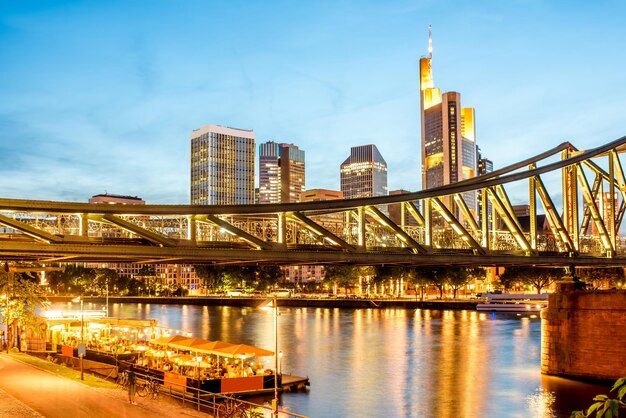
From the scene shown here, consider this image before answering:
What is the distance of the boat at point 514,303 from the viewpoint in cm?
13562

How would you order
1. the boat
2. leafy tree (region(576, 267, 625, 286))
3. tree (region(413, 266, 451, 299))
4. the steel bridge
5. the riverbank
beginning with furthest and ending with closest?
tree (region(413, 266, 451, 299)) < the riverbank < the boat < leafy tree (region(576, 267, 625, 286)) < the steel bridge

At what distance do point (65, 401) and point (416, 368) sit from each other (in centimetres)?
3411

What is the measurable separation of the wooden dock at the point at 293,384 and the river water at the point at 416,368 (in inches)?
32.8

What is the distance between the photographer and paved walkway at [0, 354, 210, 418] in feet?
91.7

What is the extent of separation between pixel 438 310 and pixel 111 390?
364 ft

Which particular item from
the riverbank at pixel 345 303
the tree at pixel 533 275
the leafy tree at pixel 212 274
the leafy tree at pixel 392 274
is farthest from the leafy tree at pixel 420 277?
the leafy tree at pixel 212 274

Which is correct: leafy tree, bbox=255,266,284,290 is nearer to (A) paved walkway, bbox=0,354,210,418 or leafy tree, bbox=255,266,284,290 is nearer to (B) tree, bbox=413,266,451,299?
(B) tree, bbox=413,266,451,299

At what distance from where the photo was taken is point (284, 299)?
17225 centimetres

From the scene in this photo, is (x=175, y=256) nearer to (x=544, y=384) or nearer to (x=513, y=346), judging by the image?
(x=544, y=384)

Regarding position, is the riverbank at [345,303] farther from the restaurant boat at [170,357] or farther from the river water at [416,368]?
the restaurant boat at [170,357]

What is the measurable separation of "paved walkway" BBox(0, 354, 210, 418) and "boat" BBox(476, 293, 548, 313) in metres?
108

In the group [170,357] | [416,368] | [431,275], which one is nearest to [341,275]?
[431,275]

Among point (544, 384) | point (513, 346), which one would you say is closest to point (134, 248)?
point (544, 384)

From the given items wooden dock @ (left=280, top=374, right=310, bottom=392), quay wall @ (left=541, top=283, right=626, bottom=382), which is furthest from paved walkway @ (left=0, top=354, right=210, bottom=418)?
quay wall @ (left=541, top=283, right=626, bottom=382)
